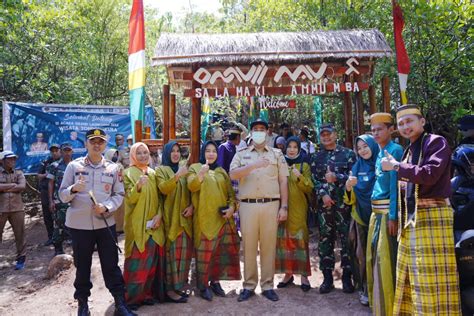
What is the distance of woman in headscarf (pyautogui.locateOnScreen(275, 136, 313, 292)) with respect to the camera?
4398mm

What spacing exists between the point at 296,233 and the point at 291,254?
27cm

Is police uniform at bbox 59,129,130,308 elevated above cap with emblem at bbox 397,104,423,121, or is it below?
below

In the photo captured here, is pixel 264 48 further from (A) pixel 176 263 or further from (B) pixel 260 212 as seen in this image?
(A) pixel 176 263

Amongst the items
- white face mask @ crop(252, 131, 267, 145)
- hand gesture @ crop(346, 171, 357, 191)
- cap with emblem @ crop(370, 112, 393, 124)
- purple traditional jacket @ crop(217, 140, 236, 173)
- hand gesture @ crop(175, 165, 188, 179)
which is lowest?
hand gesture @ crop(346, 171, 357, 191)

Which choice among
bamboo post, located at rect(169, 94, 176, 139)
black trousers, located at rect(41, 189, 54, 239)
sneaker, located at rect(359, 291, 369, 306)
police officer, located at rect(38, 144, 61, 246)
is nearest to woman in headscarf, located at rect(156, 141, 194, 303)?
bamboo post, located at rect(169, 94, 176, 139)

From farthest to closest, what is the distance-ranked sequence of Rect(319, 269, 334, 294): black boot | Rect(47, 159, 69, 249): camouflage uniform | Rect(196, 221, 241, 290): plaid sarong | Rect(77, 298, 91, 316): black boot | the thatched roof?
Rect(47, 159, 69, 249): camouflage uniform, the thatched roof, Rect(196, 221, 241, 290): plaid sarong, Rect(319, 269, 334, 294): black boot, Rect(77, 298, 91, 316): black boot

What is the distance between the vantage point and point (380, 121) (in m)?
3.57

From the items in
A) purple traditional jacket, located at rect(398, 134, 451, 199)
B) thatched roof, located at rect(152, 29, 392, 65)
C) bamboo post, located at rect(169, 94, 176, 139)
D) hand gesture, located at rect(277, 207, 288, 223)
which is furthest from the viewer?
bamboo post, located at rect(169, 94, 176, 139)

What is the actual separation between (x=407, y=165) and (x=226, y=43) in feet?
10.3

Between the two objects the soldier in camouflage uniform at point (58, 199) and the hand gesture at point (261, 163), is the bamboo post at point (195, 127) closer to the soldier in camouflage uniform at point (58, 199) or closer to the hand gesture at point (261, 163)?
the hand gesture at point (261, 163)

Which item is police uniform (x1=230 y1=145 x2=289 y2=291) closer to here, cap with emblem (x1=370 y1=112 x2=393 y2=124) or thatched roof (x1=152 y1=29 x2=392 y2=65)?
cap with emblem (x1=370 y1=112 x2=393 y2=124)

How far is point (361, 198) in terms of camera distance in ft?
12.6

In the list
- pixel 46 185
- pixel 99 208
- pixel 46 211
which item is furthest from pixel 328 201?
pixel 46 211

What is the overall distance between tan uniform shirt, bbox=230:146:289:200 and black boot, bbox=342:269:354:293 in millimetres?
1213
